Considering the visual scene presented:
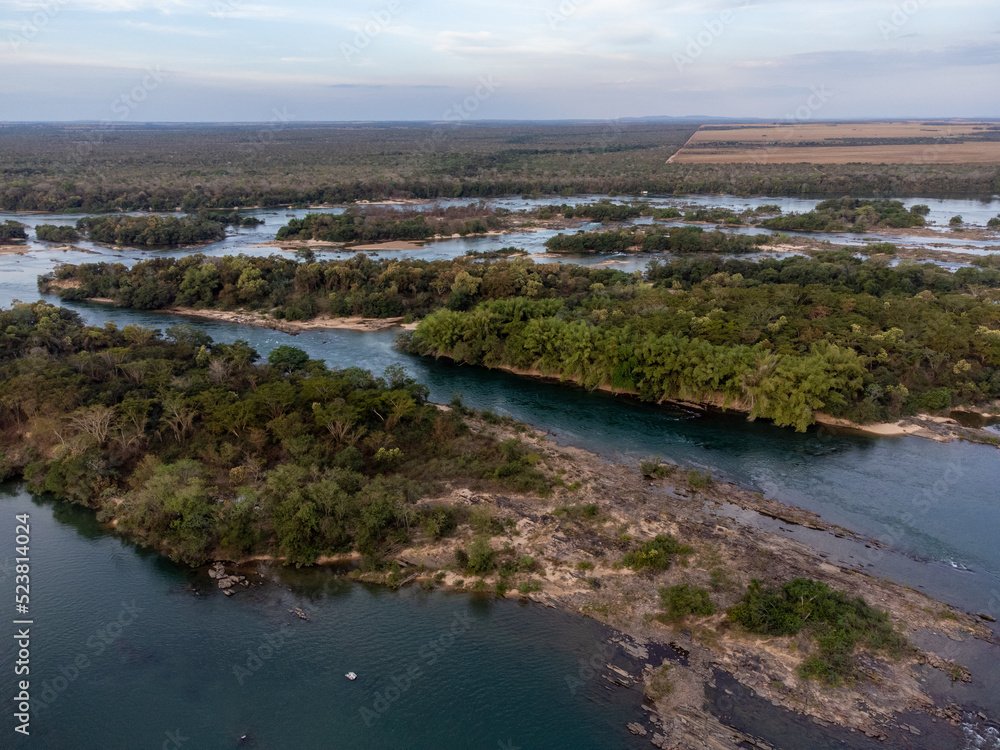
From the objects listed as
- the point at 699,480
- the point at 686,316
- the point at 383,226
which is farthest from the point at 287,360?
the point at 383,226

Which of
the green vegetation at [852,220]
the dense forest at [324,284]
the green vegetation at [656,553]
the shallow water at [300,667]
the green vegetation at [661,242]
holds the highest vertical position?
the green vegetation at [852,220]

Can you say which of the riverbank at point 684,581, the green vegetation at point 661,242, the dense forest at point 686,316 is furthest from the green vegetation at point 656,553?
the green vegetation at point 661,242

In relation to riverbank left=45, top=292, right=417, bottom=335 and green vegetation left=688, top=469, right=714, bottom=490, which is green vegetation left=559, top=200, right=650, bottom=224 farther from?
green vegetation left=688, top=469, right=714, bottom=490

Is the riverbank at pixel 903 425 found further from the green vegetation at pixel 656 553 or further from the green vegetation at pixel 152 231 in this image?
the green vegetation at pixel 152 231

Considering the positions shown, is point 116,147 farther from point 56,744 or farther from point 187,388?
point 56,744

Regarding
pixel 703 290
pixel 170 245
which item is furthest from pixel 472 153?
pixel 703 290

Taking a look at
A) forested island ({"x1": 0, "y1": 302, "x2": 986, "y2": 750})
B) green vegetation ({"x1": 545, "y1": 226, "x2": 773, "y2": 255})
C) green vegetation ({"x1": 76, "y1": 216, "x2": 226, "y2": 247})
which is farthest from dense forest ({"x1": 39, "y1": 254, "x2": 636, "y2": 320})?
forested island ({"x1": 0, "y1": 302, "x2": 986, "y2": 750})
